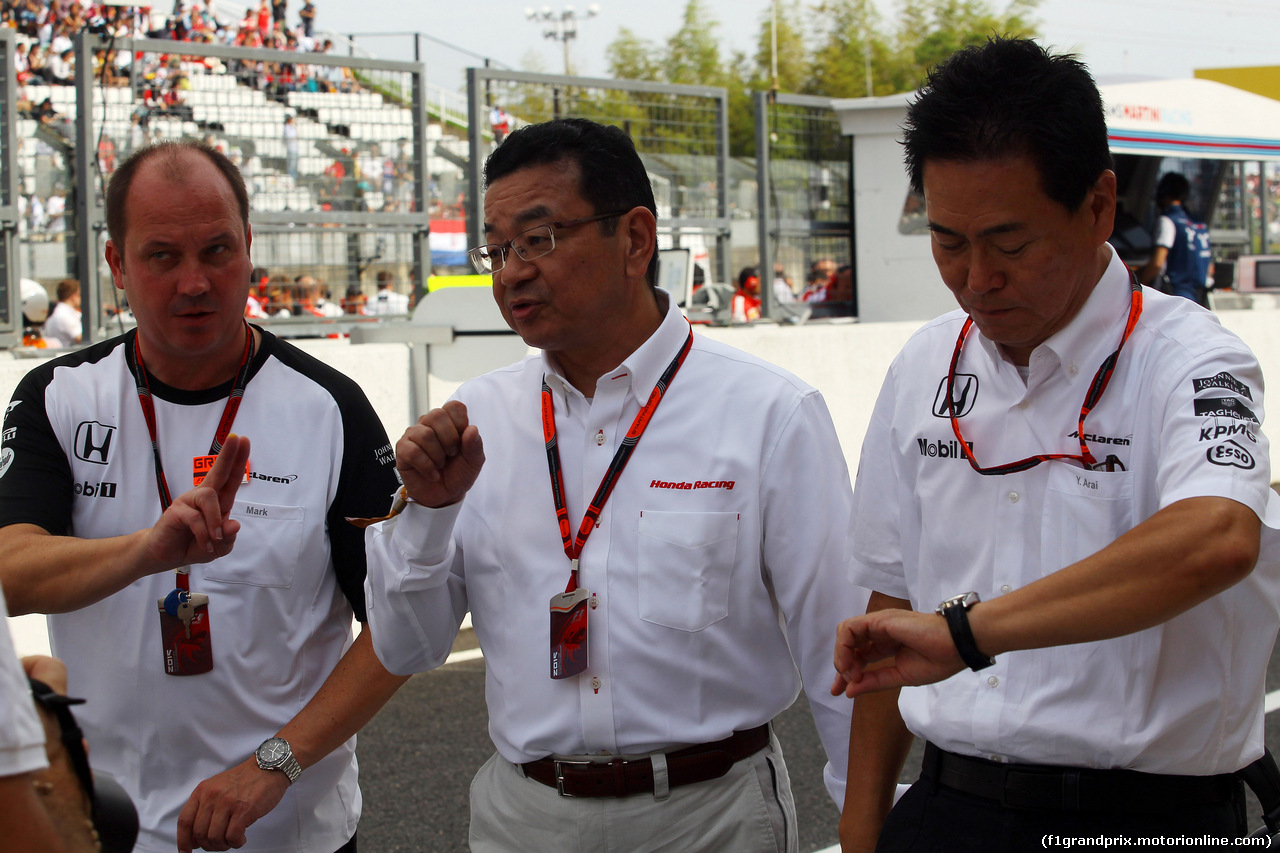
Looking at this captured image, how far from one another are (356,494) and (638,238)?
868 mm

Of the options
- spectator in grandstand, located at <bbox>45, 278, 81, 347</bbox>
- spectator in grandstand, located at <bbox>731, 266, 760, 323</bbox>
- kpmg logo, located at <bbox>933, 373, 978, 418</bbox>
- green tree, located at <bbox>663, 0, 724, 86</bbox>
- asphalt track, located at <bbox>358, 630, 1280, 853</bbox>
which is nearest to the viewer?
kpmg logo, located at <bbox>933, 373, 978, 418</bbox>

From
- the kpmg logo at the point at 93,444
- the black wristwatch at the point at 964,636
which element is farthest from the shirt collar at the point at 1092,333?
the kpmg logo at the point at 93,444

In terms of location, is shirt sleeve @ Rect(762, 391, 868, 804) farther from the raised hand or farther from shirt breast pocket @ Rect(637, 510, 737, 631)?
the raised hand

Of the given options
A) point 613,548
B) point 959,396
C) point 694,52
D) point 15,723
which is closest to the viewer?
point 15,723

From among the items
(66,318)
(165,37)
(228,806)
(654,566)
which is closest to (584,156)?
(654,566)

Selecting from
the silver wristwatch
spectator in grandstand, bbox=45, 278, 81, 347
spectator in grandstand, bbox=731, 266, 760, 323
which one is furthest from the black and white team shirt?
spectator in grandstand, bbox=731, 266, 760, 323

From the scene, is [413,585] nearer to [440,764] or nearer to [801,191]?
[440,764]

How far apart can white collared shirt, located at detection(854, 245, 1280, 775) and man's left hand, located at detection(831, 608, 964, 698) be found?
305 mm

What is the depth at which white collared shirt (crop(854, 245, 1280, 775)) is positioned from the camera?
1848 mm

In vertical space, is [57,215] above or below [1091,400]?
above

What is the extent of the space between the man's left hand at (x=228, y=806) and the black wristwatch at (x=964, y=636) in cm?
150

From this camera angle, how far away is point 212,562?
8.39ft

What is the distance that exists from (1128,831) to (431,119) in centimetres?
827

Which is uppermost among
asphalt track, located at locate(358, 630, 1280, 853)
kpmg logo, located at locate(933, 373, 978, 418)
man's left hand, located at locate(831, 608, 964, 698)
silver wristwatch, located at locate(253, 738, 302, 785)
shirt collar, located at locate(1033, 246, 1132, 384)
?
shirt collar, located at locate(1033, 246, 1132, 384)
